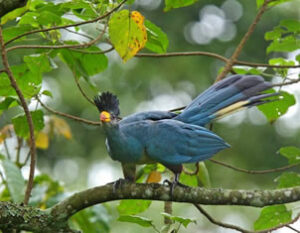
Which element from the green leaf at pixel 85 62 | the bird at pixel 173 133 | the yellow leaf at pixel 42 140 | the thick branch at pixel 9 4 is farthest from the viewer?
the yellow leaf at pixel 42 140

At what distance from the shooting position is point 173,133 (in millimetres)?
2660

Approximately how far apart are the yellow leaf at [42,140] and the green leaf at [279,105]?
142 cm

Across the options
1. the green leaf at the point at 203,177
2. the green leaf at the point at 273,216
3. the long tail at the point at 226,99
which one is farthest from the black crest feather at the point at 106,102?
the green leaf at the point at 273,216

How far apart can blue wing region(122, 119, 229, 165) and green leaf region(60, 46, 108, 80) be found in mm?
370

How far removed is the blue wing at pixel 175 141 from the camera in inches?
103

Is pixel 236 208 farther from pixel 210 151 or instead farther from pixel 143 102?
pixel 210 151

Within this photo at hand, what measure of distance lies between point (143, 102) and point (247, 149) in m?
1.76

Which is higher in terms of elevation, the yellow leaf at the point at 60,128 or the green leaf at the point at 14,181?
the yellow leaf at the point at 60,128

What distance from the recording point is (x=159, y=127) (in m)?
2.67

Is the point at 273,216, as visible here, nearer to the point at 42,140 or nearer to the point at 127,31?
the point at 127,31

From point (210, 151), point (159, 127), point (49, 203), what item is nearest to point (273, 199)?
point (210, 151)

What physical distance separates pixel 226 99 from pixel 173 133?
29cm

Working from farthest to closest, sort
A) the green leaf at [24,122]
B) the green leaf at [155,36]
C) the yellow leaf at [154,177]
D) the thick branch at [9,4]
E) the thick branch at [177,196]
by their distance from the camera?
the yellow leaf at [154,177] < the green leaf at [24,122] < the green leaf at [155,36] < the thick branch at [177,196] < the thick branch at [9,4]

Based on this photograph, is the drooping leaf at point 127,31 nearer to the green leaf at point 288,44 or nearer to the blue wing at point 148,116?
the blue wing at point 148,116
